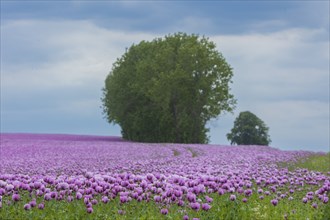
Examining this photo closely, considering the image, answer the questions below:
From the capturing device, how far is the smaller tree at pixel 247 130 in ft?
212

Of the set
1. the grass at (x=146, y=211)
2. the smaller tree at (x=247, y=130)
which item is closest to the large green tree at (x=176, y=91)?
the smaller tree at (x=247, y=130)

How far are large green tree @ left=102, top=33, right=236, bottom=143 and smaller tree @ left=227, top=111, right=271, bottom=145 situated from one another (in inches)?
298

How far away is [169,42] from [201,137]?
11.2m

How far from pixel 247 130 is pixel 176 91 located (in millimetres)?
13445

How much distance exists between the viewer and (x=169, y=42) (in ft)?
197

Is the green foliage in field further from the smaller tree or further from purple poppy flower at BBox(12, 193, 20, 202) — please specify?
the smaller tree

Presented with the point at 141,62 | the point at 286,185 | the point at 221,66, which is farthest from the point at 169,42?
the point at 286,185

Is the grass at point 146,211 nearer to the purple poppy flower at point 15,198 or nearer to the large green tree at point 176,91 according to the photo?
the purple poppy flower at point 15,198

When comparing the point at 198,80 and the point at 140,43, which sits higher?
the point at 140,43

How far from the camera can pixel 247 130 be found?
64.8m

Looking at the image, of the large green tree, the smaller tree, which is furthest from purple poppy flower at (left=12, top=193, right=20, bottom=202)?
the smaller tree

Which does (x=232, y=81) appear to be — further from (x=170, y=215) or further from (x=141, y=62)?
(x=170, y=215)

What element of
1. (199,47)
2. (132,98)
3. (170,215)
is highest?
(199,47)

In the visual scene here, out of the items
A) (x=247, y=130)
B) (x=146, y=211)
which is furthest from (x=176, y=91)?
(x=146, y=211)
